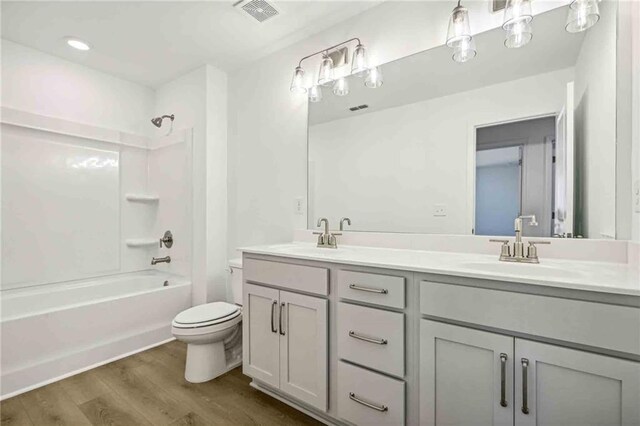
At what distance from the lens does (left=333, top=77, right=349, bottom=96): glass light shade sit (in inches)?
81.7

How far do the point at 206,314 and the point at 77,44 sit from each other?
2.38 meters

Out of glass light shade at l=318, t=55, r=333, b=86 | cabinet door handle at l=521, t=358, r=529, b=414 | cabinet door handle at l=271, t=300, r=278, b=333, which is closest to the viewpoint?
cabinet door handle at l=521, t=358, r=529, b=414

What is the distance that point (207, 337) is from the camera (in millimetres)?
1922

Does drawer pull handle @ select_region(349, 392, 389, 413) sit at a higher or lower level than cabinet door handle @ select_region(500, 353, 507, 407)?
lower

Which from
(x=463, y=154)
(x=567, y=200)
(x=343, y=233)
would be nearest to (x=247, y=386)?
(x=343, y=233)

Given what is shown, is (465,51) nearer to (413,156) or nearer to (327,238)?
(413,156)

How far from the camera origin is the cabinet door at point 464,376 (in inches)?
40.4

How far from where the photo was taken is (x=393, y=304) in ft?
4.13

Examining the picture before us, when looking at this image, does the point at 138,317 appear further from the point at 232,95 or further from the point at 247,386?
the point at 232,95

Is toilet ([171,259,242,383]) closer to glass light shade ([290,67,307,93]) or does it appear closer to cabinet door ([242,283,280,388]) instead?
cabinet door ([242,283,280,388])

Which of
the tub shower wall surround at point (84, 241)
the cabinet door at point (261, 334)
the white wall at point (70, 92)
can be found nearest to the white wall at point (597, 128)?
the cabinet door at point (261, 334)

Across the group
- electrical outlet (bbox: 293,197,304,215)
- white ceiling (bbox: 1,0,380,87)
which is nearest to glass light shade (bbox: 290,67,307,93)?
white ceiling (bbox: 1,0,380,87)

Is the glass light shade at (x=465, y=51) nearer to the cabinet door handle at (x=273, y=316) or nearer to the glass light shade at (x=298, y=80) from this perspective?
the glass light shade at (x=298, y=80)

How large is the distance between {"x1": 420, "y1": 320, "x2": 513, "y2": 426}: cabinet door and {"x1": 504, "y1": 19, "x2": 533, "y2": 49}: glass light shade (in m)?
1.39
